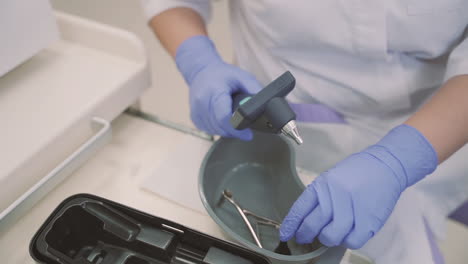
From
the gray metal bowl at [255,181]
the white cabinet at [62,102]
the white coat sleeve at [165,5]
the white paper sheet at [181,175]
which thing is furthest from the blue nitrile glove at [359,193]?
the white coat sleeve at [165,5]

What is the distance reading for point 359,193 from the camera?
1.57 feet

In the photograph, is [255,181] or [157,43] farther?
[157,43]

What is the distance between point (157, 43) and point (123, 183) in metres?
1.12

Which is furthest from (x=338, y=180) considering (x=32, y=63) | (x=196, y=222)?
(x=32, y=63)

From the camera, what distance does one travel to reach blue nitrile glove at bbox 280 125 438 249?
46cm

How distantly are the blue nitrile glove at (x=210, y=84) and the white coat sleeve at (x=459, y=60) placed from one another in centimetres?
28

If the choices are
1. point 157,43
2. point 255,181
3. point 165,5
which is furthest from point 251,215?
point 157,43

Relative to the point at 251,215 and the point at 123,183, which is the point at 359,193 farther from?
the point at 123,183

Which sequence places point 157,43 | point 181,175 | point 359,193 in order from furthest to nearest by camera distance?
point 157,43, point 181,175, point 359,193

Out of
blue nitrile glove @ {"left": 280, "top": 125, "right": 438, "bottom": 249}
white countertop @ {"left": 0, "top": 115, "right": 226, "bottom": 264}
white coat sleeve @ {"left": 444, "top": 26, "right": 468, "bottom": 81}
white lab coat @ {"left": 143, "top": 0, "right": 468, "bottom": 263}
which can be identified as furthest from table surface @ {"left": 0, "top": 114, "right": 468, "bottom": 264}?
white coat sleeve @ {"left": 444, "top": 26, "right": 468, "bottom": 81}

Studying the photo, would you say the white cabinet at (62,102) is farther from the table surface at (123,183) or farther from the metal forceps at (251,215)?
the metal forceps at (251,215)

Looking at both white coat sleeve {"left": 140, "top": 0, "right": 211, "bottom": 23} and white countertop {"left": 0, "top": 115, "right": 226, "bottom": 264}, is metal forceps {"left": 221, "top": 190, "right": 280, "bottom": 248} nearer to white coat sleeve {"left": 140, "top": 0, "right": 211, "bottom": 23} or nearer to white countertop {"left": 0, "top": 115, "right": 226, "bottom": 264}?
white countertop {"left": 0, "top": 115, "right": 226, "bottom": 264}

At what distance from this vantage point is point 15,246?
1.61 ft

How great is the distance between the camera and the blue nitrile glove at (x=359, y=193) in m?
0.46
